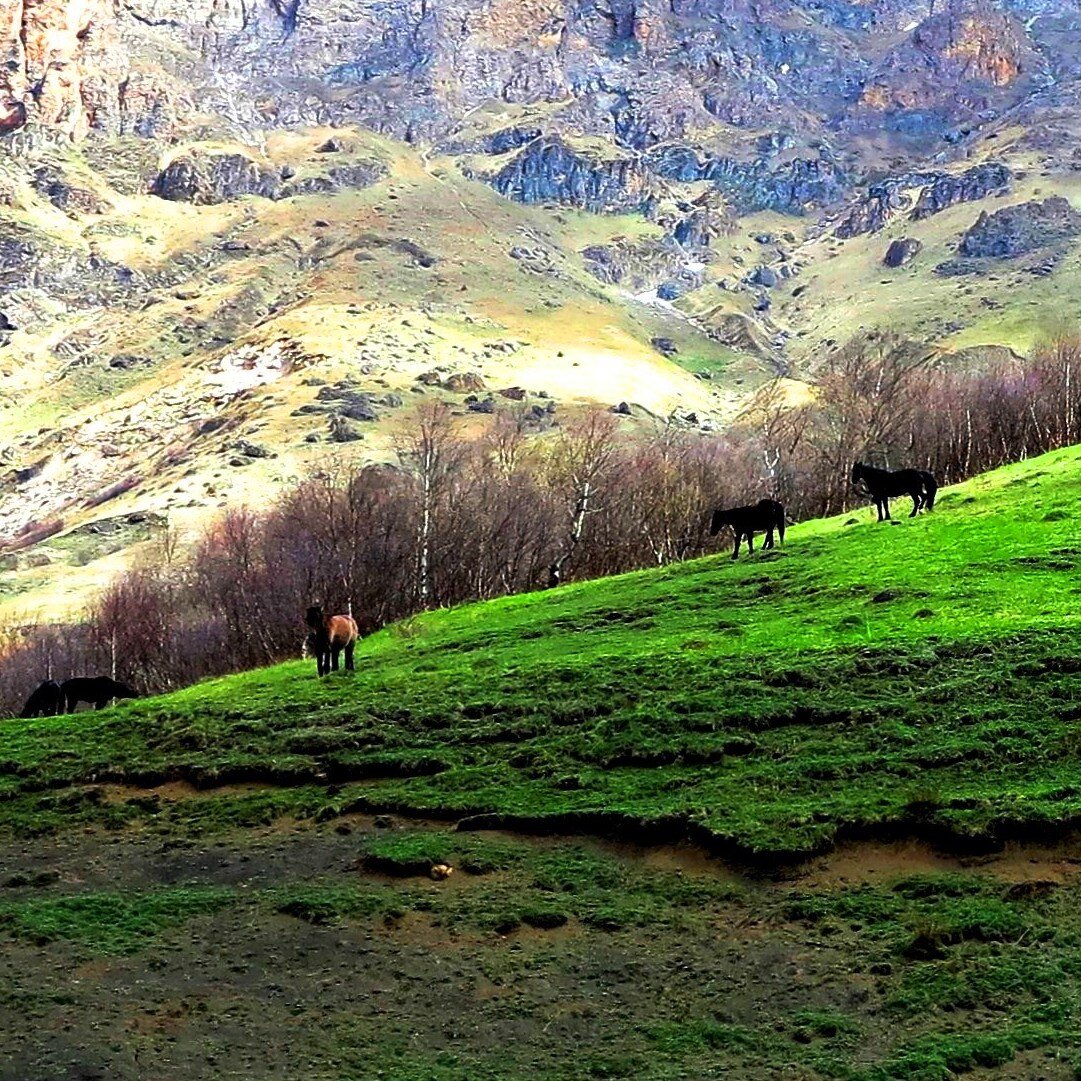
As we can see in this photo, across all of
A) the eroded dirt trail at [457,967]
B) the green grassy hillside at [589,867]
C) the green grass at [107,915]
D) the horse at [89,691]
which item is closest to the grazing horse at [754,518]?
the green grassy hillside at [589,867]

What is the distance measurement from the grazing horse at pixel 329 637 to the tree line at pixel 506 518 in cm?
2047

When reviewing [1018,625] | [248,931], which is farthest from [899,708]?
[248,931]

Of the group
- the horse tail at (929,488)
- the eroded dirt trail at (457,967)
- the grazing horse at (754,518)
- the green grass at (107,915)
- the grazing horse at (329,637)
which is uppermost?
the horse tail at (929,488)

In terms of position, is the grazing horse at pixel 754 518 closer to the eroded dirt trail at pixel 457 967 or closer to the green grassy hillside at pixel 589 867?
the green grassy hillside at pixel 589 867

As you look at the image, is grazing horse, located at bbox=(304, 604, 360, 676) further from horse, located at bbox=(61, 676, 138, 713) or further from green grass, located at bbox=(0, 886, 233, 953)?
green grass, located at bbox=(0, 886, 233, 953)

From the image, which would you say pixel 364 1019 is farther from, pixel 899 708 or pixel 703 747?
pixel 899 708

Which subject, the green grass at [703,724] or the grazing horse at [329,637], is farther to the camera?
the grazing horse at [329,637]

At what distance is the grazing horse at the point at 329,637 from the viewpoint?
2709cm

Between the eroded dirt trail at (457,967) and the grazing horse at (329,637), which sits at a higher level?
the grazing horse at (329,637)

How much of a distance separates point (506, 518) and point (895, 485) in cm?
3356

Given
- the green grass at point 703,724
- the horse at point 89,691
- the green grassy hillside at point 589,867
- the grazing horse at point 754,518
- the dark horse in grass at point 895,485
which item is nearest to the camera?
the green grassy hillside at point 589,867

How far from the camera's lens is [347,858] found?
15039 millimetres

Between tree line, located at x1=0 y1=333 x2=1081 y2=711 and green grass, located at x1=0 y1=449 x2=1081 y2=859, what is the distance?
79.9 ft

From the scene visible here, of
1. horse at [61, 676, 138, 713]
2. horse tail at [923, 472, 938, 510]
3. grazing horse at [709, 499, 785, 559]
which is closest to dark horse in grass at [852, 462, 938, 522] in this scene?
horse tail at [923, 472, 938, 510]
